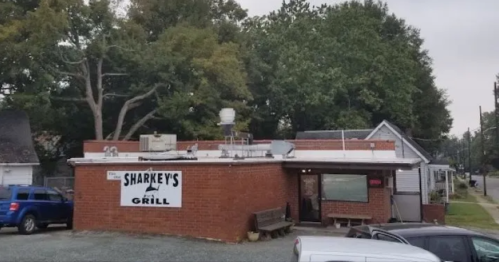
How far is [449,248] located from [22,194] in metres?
15.1

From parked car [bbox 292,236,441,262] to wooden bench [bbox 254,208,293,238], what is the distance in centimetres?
1090

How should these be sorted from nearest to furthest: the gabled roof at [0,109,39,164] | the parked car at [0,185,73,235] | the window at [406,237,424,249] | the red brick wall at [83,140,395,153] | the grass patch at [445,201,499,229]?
the window at [406,237,424,249] < the parked car at [0,185,73,235] < the red brick wall at [83,140,395,153] < the grass patch at [445,201,499,229] < the gabled roof at [0,109,39,164]

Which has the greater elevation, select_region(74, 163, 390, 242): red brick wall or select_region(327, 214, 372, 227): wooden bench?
select_region(74, 163, 390, 242): red brick wall

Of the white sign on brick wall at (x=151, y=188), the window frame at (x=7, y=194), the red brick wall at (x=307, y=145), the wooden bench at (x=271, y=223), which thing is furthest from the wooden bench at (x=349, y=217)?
the window frame at (x=7, y=194)

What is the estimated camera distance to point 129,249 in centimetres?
1340

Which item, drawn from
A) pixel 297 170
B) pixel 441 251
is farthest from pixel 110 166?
pixel 441 251

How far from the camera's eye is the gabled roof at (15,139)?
85.3 feet

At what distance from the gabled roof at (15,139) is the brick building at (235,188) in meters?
6.54

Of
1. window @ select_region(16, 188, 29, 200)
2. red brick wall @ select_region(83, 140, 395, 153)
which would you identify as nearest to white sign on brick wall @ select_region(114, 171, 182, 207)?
window @ select_region(16, 188, 29, 200)

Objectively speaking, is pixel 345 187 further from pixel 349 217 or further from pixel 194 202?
pixel 194 202


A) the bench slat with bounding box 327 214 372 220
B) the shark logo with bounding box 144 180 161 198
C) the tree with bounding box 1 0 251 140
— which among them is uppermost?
the tree with bounding box 1 0 251 140

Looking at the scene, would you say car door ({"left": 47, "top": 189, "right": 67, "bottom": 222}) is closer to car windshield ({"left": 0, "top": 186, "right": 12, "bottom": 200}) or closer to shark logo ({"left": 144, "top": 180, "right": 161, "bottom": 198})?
car windshield ({"left": 0, "top": 186, "right": 12, "bottom": 200})

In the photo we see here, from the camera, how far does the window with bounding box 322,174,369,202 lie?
63.5 feet

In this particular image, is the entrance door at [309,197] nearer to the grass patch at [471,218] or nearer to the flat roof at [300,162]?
the flat roof at [300,162]
